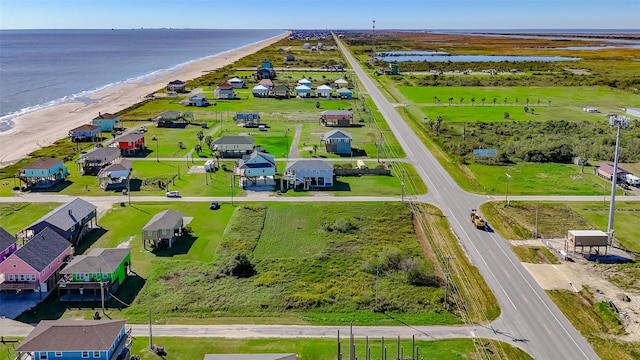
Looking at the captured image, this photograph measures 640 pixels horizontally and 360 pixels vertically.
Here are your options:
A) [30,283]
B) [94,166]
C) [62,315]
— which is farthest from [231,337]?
[94,166]

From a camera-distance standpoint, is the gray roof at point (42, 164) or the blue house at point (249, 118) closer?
the gray roof at point (42, 164)

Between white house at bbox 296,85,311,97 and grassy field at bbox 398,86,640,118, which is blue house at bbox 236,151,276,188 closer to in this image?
grassy field at bbox 398,86,640,118

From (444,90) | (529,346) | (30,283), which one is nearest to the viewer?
(529,346)

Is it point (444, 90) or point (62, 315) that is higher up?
point (444, 90)

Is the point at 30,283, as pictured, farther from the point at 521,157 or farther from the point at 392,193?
the point at 521,157

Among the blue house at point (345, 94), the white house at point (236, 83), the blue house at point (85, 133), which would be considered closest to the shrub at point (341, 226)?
the blue house at point (85, 133)

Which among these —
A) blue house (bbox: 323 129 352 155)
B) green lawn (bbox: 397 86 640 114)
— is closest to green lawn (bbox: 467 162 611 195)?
blue house (bbox: 323 129 352 155)

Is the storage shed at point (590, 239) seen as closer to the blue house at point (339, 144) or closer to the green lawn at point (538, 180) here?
the green lawn at point (538, 180)
